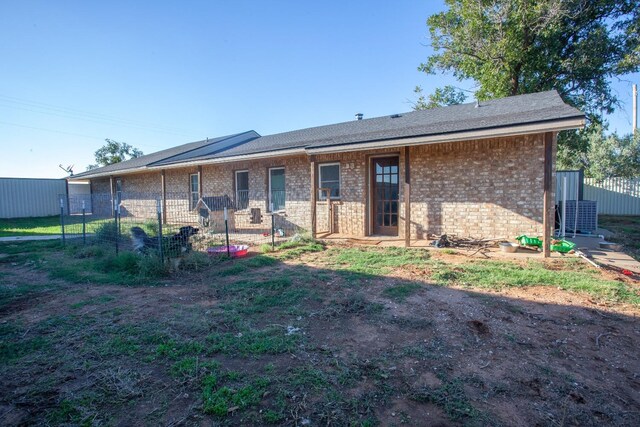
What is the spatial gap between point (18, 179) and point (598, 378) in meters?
27.2

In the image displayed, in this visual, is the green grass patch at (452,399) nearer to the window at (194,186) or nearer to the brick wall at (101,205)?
the brick wall at (101,205)

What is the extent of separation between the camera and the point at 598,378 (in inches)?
106

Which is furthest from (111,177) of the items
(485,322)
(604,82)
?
(604,82)

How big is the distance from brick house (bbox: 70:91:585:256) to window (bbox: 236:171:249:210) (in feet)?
0.25

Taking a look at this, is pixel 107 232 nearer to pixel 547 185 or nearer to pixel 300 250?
pixel 300 250

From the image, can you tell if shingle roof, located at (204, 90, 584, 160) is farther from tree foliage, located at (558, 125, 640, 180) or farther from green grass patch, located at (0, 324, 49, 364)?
tree foliage, located at (558, 125, 640, 180)

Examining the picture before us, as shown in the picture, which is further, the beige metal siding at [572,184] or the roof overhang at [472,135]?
the beige metal siding at [572,184]

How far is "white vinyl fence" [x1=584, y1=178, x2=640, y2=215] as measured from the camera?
1705 cm

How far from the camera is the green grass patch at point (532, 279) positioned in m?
4.57

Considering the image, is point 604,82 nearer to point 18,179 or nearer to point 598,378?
point 598,378

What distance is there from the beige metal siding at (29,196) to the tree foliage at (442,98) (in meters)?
22.5

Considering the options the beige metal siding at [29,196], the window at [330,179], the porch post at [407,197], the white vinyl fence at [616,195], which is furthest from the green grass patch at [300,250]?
the beige metal siding at [29,196]

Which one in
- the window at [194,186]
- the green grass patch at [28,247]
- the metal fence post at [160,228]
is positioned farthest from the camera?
the window at [194,186]

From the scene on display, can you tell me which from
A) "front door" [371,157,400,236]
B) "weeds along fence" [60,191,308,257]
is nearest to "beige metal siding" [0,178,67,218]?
"weeds along fence" [60,191,308,257]
